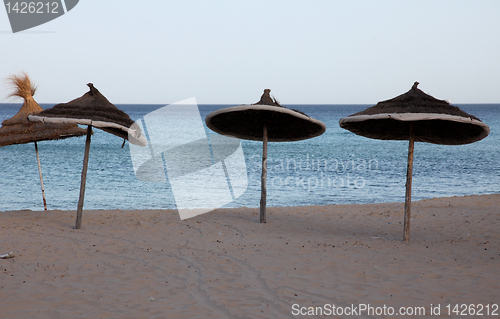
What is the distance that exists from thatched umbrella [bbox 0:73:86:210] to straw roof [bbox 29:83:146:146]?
1916 mm

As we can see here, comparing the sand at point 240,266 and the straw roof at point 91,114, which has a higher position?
the straw roof at point 91,114

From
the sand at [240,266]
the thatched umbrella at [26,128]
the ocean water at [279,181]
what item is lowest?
the ocean water at [279,181]

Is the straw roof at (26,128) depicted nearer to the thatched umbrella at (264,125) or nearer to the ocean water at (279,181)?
the thatched umbrella at (264,125)

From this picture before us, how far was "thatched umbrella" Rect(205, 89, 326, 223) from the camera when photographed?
8.02m

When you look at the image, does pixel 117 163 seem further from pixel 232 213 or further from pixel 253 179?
pixel 232 213

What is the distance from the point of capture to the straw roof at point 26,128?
882 centimetres

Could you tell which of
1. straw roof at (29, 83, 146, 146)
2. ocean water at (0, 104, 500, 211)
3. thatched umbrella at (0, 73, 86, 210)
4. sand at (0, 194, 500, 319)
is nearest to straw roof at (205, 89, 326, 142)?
straw roof at (29, 83, 146, 146)

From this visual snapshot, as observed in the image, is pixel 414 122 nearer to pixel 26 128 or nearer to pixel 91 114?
pixel 91 114

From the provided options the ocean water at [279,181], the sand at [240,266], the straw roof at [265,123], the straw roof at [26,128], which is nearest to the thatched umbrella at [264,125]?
the straw roof at [265,123]

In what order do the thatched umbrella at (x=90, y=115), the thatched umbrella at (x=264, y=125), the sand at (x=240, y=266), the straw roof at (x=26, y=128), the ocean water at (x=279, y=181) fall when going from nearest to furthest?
the sand at (x=240, y=266) → the thatched umbrella at (x=90, y=115) → the thatched umbrella at (x=264, y=125) → the straw roof at (x=26, y=128) → the ocean water at (x=279, y=181)

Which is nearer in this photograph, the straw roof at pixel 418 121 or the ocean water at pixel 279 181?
the straw roof at pixel 418 121

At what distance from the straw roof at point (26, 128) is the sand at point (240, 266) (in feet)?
5.48

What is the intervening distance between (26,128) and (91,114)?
2.86 metres

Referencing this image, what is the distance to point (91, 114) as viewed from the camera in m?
7.00
